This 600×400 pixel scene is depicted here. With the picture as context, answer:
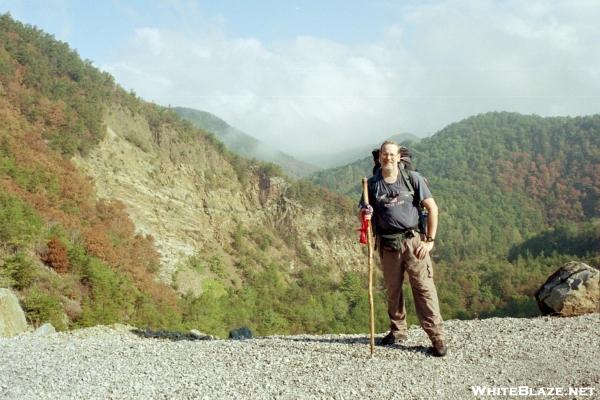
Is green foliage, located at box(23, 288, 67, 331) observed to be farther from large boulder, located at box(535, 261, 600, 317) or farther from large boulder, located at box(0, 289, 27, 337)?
large boulder, located at box(535, 261, 600, 317)

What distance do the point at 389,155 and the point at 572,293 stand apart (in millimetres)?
5621

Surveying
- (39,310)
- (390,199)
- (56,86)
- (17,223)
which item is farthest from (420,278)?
(56,86)

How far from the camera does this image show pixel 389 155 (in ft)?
20.5

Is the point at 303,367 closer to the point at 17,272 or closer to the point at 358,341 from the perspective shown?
the point at 358,341

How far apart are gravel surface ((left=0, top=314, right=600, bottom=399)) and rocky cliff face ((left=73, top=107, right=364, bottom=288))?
27.5 meters

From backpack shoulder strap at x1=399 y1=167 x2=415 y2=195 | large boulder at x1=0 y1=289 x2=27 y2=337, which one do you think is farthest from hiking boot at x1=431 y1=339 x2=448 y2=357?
large boulder at x1=0 y1=289 x2=27 y2=337

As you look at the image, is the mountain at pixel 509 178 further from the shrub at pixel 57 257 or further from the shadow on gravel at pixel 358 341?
the shadow on gravel at pixel 358 341

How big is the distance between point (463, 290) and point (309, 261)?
880 inches

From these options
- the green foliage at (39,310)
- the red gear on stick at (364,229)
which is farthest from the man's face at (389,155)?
the green foliage at (39,310)

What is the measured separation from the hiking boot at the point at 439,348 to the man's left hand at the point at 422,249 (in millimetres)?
1173

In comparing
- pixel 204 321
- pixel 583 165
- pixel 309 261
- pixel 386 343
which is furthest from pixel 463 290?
pixel 583 165

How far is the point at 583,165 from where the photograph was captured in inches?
4820

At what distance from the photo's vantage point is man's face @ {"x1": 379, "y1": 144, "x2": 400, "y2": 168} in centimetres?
625

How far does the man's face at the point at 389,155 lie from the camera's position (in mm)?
6246
